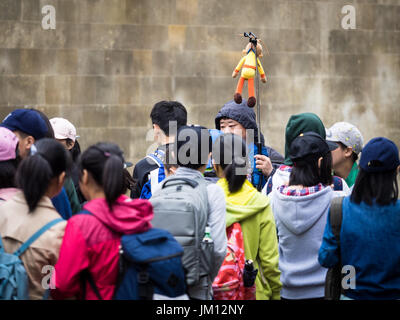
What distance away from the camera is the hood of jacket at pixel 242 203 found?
443cm

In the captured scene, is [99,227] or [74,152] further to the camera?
[74,152]

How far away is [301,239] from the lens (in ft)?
15.2

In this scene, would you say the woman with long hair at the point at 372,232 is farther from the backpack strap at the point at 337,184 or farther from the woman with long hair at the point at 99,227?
the woman with long hair at the point at 99,227

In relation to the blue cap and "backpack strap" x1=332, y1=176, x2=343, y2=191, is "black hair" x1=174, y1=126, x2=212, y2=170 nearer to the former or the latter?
the blue cap

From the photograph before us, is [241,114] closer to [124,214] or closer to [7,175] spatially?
[7,175]

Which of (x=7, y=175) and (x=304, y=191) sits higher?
(x=7, y=175)

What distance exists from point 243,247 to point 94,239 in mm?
1462

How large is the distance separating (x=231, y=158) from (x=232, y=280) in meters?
0.91

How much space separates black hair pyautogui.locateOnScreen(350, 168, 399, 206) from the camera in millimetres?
3805

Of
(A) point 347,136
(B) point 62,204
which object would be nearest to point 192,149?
(B) point 62,204

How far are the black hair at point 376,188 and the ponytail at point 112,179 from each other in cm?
153

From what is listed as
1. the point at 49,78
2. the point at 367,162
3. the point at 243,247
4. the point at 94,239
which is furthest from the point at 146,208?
the point at 49,78
